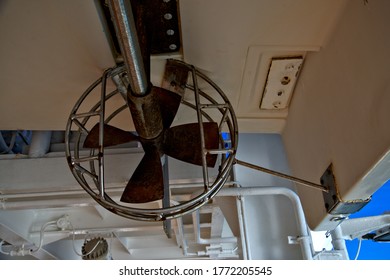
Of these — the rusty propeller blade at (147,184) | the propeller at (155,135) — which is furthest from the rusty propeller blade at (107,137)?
the rusty propeller blade at (147,184)

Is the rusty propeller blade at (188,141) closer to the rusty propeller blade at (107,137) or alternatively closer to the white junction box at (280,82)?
the rusty propeller blade at (107,137)

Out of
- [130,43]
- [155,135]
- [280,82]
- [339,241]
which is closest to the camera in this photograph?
[130,43]

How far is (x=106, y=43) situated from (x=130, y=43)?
15.1 inches

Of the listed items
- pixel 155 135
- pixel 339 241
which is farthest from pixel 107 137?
pixel 339 241

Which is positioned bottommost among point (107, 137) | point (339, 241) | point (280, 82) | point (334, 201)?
point (334, 201)

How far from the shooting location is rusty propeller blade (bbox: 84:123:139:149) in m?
1.01

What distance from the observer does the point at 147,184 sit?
3.19ft

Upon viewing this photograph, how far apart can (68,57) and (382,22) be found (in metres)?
0.90

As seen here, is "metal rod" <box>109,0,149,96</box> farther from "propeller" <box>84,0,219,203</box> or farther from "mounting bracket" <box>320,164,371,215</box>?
"mounting bracket" <box>320,164,371,215</box>

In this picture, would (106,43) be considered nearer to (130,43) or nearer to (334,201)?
(130,43)

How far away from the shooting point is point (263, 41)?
1031 mm
